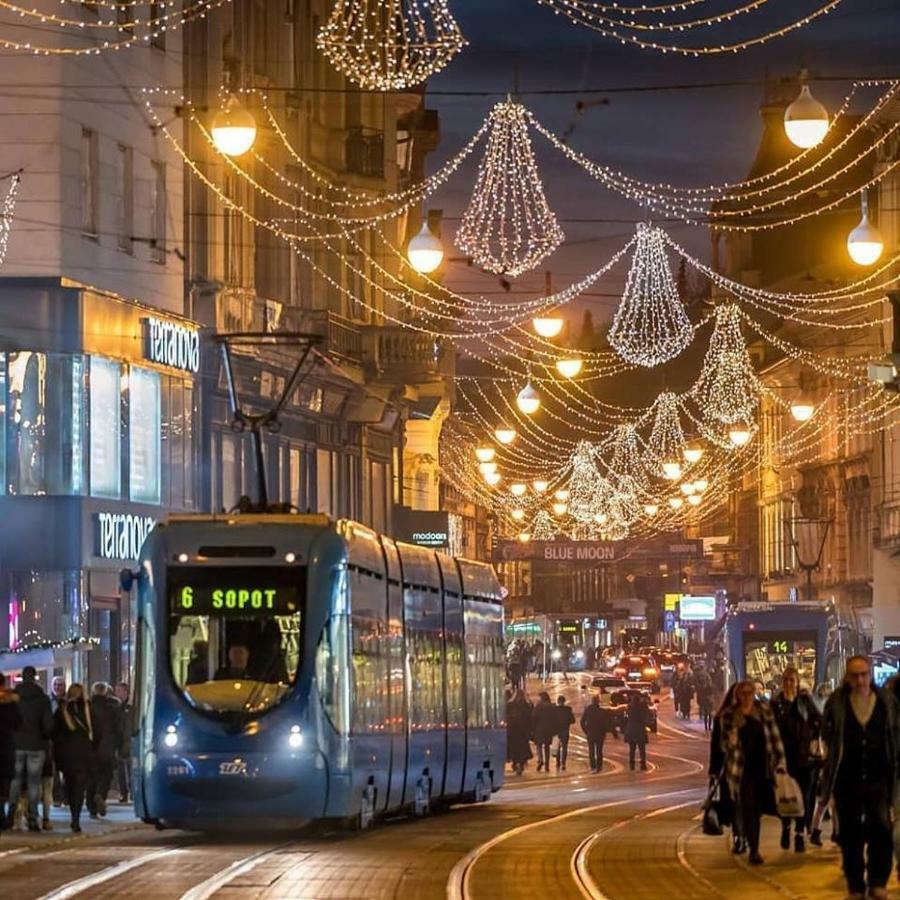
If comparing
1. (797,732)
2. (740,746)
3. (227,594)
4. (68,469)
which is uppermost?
(68,469)

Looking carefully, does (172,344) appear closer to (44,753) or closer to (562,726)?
(562,726)

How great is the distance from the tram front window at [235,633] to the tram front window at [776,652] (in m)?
34.3

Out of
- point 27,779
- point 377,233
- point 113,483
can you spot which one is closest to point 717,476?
point 377,233

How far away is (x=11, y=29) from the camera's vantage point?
4222 cm

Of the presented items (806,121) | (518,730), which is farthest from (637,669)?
(806,121)

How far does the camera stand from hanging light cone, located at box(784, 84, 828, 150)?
92.7 ft

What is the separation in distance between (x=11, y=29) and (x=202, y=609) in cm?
1728

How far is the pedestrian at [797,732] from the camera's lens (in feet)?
86.8

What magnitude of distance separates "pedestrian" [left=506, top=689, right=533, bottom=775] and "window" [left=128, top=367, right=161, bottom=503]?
1249 cm

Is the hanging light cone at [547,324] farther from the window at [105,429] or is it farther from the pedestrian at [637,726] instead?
the pedestrian at [637,726]

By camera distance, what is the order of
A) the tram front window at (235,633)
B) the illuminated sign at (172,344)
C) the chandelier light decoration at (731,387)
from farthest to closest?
the chandelier light decoration at (731,387) < the illuminated sign at (172,344) < the tram front window at (235,633)

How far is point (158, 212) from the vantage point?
48719 mm

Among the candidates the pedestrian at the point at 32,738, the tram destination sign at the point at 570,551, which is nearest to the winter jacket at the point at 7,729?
the pedestrian at the point at 32,738

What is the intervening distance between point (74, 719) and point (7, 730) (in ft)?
8.15
